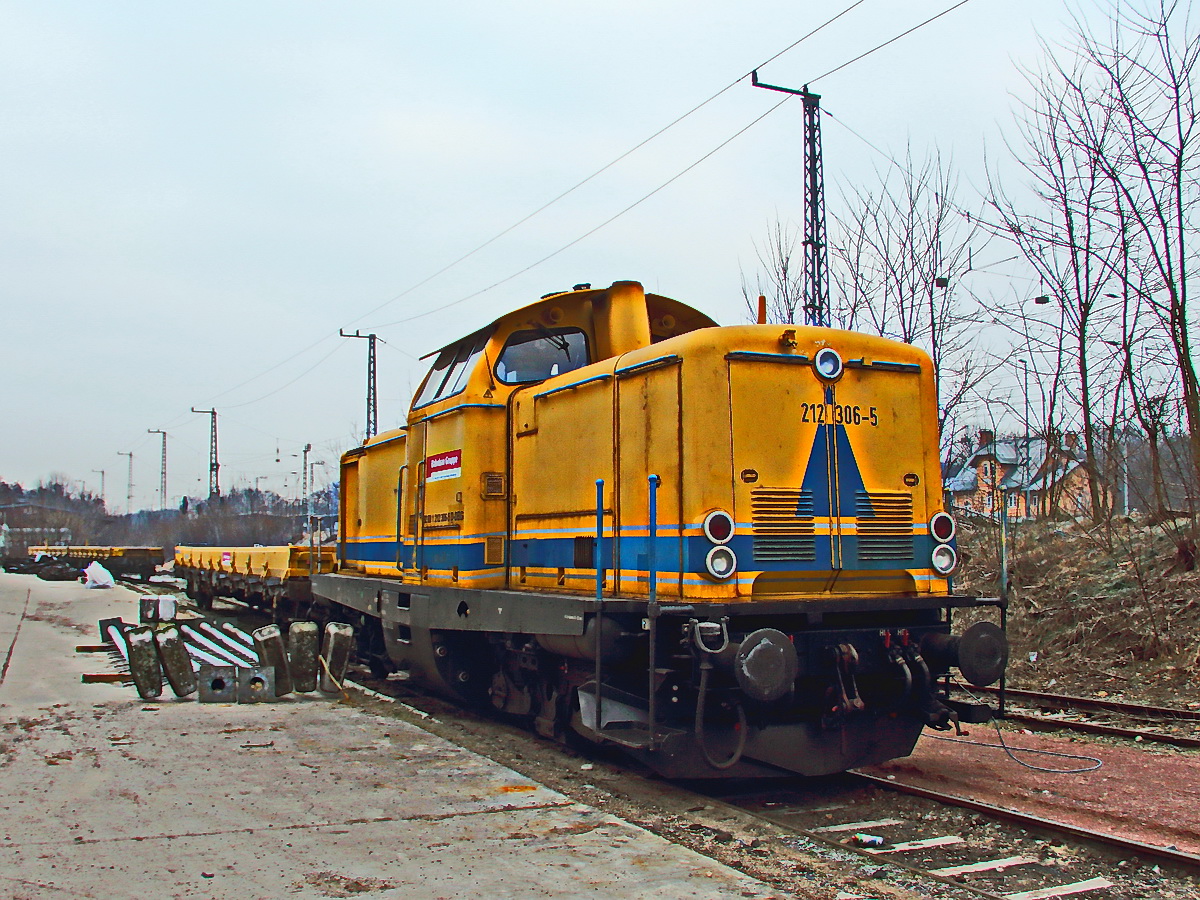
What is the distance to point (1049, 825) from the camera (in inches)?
210

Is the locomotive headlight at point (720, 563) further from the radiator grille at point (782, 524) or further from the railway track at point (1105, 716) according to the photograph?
the railway track at point (1105, 716)

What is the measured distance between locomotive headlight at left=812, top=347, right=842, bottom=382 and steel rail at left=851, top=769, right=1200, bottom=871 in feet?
8.75

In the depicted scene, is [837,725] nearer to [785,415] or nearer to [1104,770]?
[785,415]

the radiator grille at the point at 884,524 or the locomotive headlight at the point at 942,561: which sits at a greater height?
the radiator grille at the point at 884,524

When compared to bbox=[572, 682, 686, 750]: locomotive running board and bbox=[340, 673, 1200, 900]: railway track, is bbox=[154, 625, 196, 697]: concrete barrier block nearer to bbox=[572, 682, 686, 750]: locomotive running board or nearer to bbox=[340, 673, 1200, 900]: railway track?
bbox=[572, 682, 686, 750]: locomotive running board

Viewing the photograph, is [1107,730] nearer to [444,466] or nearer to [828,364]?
[828,364]

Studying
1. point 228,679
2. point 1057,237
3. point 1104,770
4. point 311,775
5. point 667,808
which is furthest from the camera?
point 1057,237

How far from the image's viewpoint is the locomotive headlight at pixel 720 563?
19.2 feet

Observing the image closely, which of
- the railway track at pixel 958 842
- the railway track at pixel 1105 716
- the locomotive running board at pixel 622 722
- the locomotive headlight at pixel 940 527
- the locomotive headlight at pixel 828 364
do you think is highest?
the locomotive headlight at pixel 828 364

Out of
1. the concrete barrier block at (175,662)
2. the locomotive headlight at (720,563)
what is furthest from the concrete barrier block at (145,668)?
the locomotive headlight at (720,563)

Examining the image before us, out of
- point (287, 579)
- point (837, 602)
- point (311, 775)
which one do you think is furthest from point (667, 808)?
point (287, 579)

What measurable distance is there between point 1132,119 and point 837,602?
9.74 m

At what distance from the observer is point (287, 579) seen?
15258 mm

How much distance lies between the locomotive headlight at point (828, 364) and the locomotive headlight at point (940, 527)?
3.98ft
